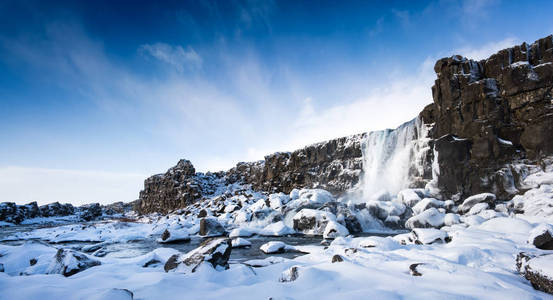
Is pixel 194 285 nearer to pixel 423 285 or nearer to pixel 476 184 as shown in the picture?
pixel 423 285

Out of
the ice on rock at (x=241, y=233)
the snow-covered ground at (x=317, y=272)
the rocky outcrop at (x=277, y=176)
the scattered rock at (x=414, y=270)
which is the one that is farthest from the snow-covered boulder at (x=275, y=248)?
the rocky outcrop at (x=277, y=176)

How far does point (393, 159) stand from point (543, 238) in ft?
89.9

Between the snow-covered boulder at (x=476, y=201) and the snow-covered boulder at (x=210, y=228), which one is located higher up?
the snow-covered boulder at (x=476, y=201)

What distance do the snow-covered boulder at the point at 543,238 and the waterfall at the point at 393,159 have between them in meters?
19.6

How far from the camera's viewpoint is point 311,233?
69.7 ft

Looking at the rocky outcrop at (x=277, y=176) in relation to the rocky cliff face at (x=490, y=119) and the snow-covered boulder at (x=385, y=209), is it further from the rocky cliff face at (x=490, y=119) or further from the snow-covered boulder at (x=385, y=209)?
the snow-covered boulder at (x=385, y=209)

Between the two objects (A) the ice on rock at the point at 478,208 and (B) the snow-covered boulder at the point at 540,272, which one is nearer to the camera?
(B) the snow-covered boulder at the point at 540,272

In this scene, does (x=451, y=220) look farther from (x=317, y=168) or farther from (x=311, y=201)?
(x=317, y=168)

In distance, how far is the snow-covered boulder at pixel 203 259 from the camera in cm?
693

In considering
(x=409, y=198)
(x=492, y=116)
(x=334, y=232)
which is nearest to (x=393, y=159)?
(x=409, y=198)

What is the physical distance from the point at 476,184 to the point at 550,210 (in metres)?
9.76

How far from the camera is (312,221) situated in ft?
71.4

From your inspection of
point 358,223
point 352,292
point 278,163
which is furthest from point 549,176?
point 278,163

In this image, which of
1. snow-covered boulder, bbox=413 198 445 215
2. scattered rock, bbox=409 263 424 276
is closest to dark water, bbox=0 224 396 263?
snow-covered boulder, bbox=413 198 445 215
